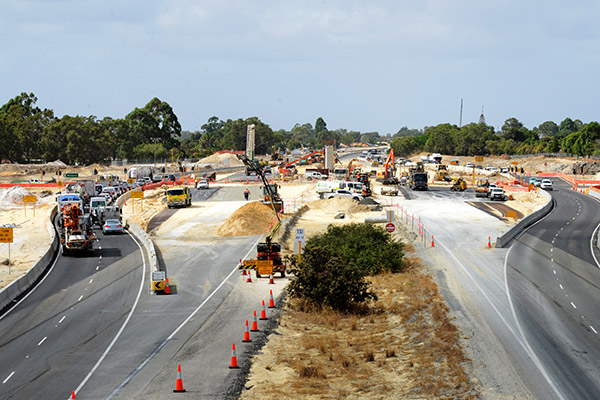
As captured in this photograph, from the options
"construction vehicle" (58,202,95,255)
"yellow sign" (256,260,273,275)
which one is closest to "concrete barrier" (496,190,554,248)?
"yellow sign" (256,260,273,275)

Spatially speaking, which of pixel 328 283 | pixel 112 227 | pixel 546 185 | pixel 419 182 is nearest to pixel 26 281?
pixel 328 283

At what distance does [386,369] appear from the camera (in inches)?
867

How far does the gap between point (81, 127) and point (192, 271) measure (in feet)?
417

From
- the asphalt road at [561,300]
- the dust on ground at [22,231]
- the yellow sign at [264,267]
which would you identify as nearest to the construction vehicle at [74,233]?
the dust on ground at [22,231]

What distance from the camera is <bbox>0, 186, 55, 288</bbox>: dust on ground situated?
43438 millimetres

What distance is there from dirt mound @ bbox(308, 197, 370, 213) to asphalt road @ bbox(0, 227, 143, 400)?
30.2m

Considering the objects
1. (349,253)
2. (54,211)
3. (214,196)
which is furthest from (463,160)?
(349,253)

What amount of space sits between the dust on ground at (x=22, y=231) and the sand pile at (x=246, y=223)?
1378 cm

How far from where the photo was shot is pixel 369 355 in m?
23.2

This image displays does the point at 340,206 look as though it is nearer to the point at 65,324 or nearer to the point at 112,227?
the point at 112,227

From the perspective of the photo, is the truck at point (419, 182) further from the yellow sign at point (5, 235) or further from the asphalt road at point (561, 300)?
the yellow sign at point (5, 235)

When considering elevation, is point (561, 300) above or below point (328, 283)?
below

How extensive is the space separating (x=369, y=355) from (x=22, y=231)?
45.3m

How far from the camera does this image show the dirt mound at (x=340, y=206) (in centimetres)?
7150
